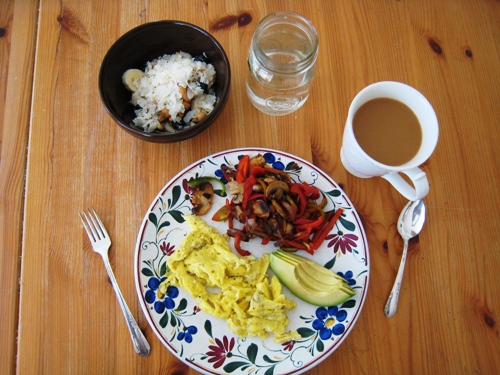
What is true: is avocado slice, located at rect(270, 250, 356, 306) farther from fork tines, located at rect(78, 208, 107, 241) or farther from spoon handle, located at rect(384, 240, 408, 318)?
fork tines, located at rect(78, 208, 107, 241)

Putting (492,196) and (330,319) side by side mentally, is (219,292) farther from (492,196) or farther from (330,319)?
(492,196)

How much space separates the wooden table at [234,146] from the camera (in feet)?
4.73

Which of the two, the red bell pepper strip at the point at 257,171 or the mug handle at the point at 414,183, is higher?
the red bell pepper strip at the point at 257,171

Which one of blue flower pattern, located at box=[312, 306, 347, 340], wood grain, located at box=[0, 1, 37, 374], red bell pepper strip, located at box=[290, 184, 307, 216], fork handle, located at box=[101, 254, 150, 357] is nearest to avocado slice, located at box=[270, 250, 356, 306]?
blue flower pattern, located at box=[312, 306, 347, 340]

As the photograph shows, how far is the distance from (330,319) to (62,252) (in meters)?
1.04

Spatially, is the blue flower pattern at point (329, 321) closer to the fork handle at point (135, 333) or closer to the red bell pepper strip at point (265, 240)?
the red bell pepper strip at point (265, 240)

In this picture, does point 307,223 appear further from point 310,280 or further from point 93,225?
point 93,225

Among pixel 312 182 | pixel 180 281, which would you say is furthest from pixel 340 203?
pixel 180 281

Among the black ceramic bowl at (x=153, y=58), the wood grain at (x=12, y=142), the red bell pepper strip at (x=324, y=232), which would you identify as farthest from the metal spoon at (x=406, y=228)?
the wood grain at (x=12, y=142)

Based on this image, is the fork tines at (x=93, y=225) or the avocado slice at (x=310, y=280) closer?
the avocado slice at (x=310, y=280)

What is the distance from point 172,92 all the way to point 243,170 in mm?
412

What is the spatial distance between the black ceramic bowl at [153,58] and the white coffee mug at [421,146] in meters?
0.48

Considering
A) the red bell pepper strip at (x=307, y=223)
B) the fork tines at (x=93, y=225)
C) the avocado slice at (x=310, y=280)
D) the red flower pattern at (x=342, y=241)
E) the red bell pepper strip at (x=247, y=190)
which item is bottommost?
the avocado slice at (x=310, y=280)

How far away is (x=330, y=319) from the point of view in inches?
54.4
